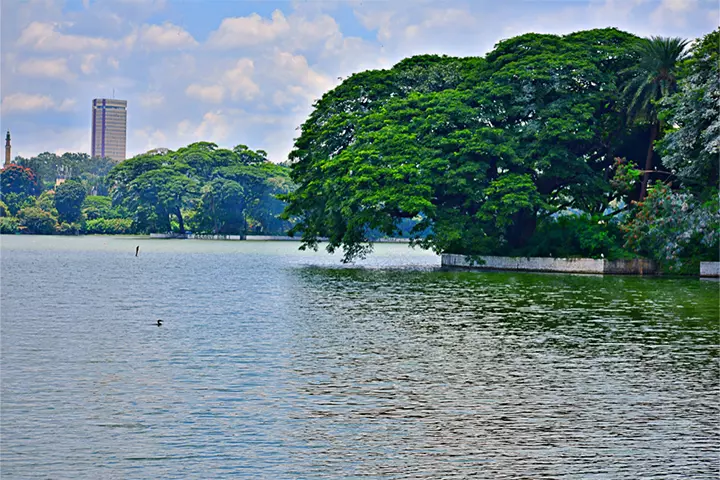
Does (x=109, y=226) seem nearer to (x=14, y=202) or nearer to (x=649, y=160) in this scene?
(x=14, y=202)

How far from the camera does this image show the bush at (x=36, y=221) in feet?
504

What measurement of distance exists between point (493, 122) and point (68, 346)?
37.8m

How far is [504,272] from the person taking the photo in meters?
51.3

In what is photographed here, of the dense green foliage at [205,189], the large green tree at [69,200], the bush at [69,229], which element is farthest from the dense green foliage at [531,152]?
the bush at [69,229]

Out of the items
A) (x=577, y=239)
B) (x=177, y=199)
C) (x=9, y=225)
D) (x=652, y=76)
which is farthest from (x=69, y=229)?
(x=652, y=76)

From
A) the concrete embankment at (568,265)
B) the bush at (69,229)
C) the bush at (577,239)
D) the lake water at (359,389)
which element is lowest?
the lake water at (359,389)

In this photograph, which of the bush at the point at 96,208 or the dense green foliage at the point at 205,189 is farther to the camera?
the bush at the point at 96,208

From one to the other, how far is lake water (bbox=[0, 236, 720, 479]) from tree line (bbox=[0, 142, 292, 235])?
106m

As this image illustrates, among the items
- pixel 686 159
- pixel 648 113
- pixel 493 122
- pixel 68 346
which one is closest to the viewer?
pixel 68 346

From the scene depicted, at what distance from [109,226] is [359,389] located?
149 metres

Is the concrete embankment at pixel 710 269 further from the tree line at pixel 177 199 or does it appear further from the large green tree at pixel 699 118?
the tree line at pixel 177 199

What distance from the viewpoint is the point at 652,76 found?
4931cm

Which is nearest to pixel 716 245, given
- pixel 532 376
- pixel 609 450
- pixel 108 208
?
pixel 532 376

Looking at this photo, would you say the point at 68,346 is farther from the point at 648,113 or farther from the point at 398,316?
the point at 648,113
